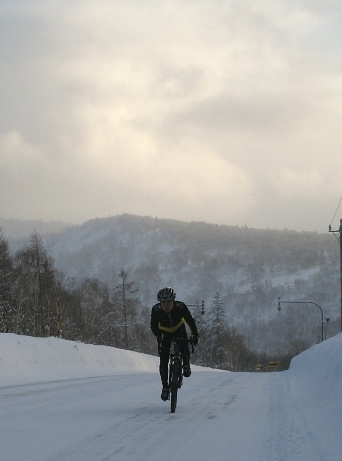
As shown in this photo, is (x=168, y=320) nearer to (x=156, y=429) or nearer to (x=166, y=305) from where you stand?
(x=166, y=305)

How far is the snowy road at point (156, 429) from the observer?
6.51 m

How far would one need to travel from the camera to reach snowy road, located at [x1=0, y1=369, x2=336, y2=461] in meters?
6.51

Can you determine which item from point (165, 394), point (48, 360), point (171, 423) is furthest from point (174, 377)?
point (48, 360)

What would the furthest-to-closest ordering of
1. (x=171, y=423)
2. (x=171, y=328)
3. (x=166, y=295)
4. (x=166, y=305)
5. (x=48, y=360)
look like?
(x=48, y=360) < (x=171, y=328) < (x=166, y=305) < (x=166, y=295) < (x=171, y=423)

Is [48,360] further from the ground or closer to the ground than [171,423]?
closer to the ground

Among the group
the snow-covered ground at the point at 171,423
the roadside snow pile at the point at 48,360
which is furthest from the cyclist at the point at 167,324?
the roadside snow pile at the point at 48,360

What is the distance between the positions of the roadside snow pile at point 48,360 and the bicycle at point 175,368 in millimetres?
6282

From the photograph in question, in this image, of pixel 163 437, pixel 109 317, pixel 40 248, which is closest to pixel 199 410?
pixel 163 437

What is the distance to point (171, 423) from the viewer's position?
8664 mm

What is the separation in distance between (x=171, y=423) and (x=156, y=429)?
2.05ft

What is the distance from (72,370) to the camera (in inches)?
950

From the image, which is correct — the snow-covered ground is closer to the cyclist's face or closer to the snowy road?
the snowy road

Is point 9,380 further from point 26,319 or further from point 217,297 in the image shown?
point 217,297

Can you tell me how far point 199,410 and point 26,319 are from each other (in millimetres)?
50220
